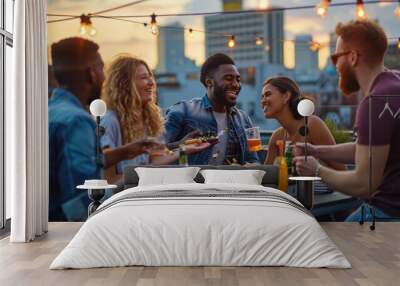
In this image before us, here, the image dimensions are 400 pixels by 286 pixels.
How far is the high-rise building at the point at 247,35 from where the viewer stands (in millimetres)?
7527

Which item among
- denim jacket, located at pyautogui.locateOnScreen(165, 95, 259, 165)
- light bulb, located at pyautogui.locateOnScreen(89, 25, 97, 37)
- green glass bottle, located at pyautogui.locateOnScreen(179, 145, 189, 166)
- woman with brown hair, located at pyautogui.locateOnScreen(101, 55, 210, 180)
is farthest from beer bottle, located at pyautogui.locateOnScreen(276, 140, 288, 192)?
light bulb, located at pyautogui.locateOnScreen(89, 25, 97, 37)

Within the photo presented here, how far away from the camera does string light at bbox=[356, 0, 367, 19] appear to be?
7.11 metres

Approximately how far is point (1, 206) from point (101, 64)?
217 cm

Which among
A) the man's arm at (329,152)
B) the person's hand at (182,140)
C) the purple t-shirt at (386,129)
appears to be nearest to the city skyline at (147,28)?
the purple t-shirt at (386,129)

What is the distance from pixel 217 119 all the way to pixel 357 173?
1845 millimetres

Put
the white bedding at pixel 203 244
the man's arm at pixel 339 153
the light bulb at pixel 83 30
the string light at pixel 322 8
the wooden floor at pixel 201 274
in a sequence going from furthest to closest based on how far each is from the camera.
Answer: the light bulb at pixel 83 30
the man's arm at pixel 339 153
the string light at pixel 322 8
the white bedding at pixel 203 244
the wooden floor at pixel 201 274

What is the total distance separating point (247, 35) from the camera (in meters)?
7.57

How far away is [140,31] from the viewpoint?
7.57 m

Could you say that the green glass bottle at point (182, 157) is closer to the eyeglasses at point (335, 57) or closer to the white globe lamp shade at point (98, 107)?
the white globe lamp shade at point (98, 107)

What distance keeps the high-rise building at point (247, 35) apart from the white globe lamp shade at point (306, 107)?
0.72 meters

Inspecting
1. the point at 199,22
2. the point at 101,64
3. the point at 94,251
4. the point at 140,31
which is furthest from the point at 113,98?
the point at 94,251

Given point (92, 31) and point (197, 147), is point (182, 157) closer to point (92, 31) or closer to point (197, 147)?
point (197, 147)

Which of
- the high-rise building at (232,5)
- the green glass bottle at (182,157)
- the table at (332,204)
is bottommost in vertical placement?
the table at (332,204)

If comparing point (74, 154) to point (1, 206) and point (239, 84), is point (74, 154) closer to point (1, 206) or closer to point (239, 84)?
point (1, 206)
